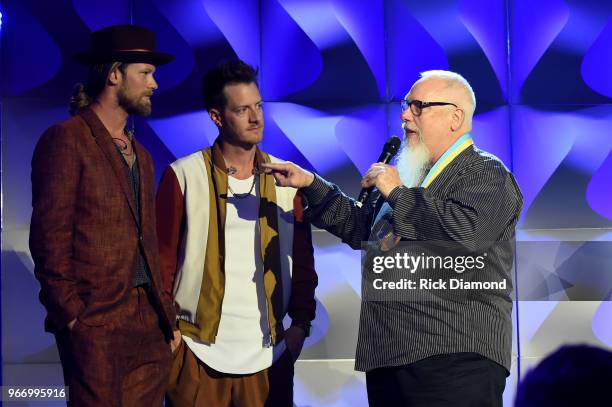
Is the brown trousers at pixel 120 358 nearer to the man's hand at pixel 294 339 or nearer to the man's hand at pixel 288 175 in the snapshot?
the man's hand at pixel 294 339

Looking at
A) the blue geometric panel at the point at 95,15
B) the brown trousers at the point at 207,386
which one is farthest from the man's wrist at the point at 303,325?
the blue geometric panel at the point at 95,15

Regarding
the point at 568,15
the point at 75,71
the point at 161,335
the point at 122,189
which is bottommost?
the point at 161,335

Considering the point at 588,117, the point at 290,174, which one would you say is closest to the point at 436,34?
the point at 588,117

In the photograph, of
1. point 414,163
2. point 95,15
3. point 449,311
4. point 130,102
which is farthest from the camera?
point 95,15

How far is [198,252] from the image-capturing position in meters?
3.09

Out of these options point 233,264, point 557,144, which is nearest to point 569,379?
point 557,144

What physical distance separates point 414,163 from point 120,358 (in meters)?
1.15

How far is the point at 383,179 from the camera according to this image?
2637mm

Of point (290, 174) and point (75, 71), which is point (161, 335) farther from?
point (75, 71)

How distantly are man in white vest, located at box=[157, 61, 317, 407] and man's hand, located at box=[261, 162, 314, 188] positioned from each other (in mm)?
213

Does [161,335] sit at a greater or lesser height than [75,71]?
lesser

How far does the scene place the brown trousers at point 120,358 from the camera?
272 cm

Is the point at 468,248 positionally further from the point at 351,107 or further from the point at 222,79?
the point at 351,107

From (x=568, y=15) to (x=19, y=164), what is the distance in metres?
2.69
